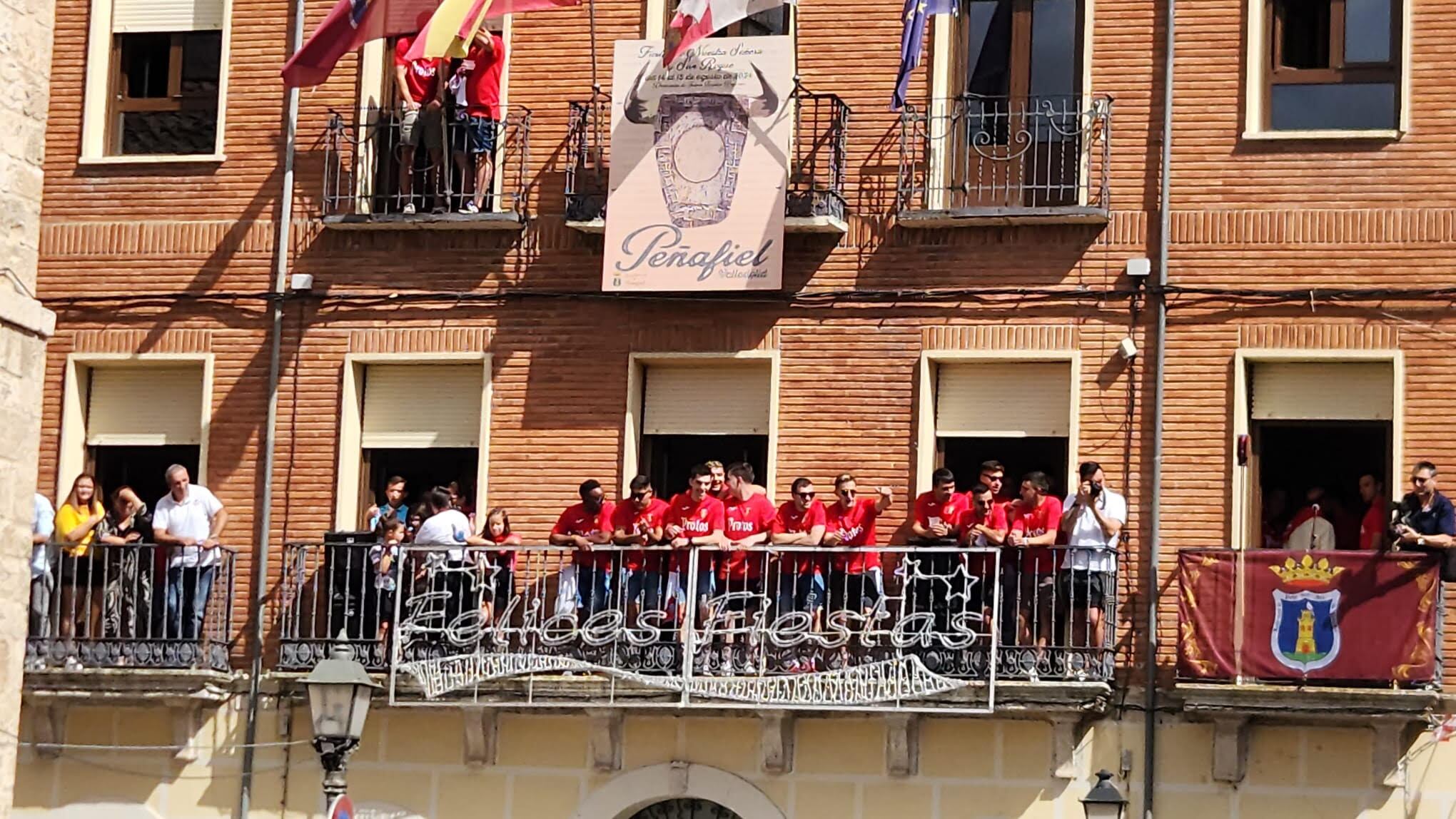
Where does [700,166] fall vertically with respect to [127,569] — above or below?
above

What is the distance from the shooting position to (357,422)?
1017 inches

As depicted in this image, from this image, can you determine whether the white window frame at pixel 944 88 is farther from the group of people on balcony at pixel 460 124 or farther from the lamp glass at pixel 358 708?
the lamp glass at pixel 358 708

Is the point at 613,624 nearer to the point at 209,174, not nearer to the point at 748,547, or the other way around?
the point at 748,547

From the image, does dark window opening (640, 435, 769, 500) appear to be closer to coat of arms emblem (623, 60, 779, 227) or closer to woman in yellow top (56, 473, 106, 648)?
coat of arms emblem (623, 60, 779, 227)

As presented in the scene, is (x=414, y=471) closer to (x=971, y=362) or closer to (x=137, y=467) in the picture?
(x=137, y=467)

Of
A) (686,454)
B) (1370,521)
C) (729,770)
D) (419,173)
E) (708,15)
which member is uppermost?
(708,15)

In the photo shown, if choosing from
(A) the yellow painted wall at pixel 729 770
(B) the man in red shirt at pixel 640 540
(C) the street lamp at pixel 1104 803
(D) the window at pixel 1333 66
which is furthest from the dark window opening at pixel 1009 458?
(C) the street lamp at pixel 1104 803

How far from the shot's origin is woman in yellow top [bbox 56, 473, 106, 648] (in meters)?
25.2

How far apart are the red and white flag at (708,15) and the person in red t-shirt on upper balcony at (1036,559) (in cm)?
393

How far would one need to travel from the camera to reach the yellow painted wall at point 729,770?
23.4 meters

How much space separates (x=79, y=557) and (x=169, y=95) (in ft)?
12.5

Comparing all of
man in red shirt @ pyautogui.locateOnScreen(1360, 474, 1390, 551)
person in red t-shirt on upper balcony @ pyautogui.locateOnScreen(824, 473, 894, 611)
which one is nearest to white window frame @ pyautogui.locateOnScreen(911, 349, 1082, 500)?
person in red t-shirt on upper balcony @ pyautogui.locateOnScreen(824, 473, 894, 611)

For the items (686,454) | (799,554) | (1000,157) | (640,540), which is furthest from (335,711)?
(1000,157)

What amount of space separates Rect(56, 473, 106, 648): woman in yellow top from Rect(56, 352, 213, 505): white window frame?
443mm
